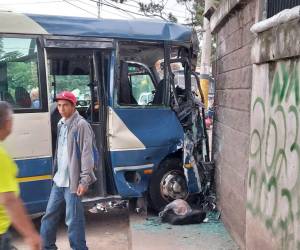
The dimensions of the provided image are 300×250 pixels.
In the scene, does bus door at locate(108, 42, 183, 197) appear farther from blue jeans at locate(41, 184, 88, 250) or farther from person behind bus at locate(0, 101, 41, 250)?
person behind bus at locate(0, 101, 41, 250)

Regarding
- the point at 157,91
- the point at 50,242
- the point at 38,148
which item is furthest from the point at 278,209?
the point at 157,91

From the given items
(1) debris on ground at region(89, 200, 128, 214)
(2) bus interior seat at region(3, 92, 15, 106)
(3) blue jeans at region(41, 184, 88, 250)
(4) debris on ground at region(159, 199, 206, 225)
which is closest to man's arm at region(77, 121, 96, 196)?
(3) blue jeans at region(41, 184, 88, 250)

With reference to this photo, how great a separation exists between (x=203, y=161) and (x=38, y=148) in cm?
248

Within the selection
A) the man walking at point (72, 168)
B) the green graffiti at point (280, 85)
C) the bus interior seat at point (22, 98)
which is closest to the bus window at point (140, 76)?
the bus interior seat at point (22, 98)

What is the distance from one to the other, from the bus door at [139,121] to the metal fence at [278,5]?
2802mm

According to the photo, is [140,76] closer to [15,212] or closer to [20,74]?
[20,74]

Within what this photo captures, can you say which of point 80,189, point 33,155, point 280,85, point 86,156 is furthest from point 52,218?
point 280,85

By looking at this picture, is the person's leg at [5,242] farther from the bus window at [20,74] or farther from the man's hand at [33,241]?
the bus window at [20,74]

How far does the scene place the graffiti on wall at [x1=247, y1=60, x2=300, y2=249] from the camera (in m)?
3.55

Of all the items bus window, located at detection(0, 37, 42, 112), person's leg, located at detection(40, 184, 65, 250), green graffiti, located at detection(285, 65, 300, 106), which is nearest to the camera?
green graffiti, located at detection(285, 65, 300, 106)

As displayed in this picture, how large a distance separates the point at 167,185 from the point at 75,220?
2.26m

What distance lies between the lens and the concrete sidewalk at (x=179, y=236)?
19.3 feet

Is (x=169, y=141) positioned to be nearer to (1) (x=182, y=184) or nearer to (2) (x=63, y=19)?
(1) (x=182, y=184)

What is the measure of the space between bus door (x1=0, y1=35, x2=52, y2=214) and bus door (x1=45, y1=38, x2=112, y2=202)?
23cm
